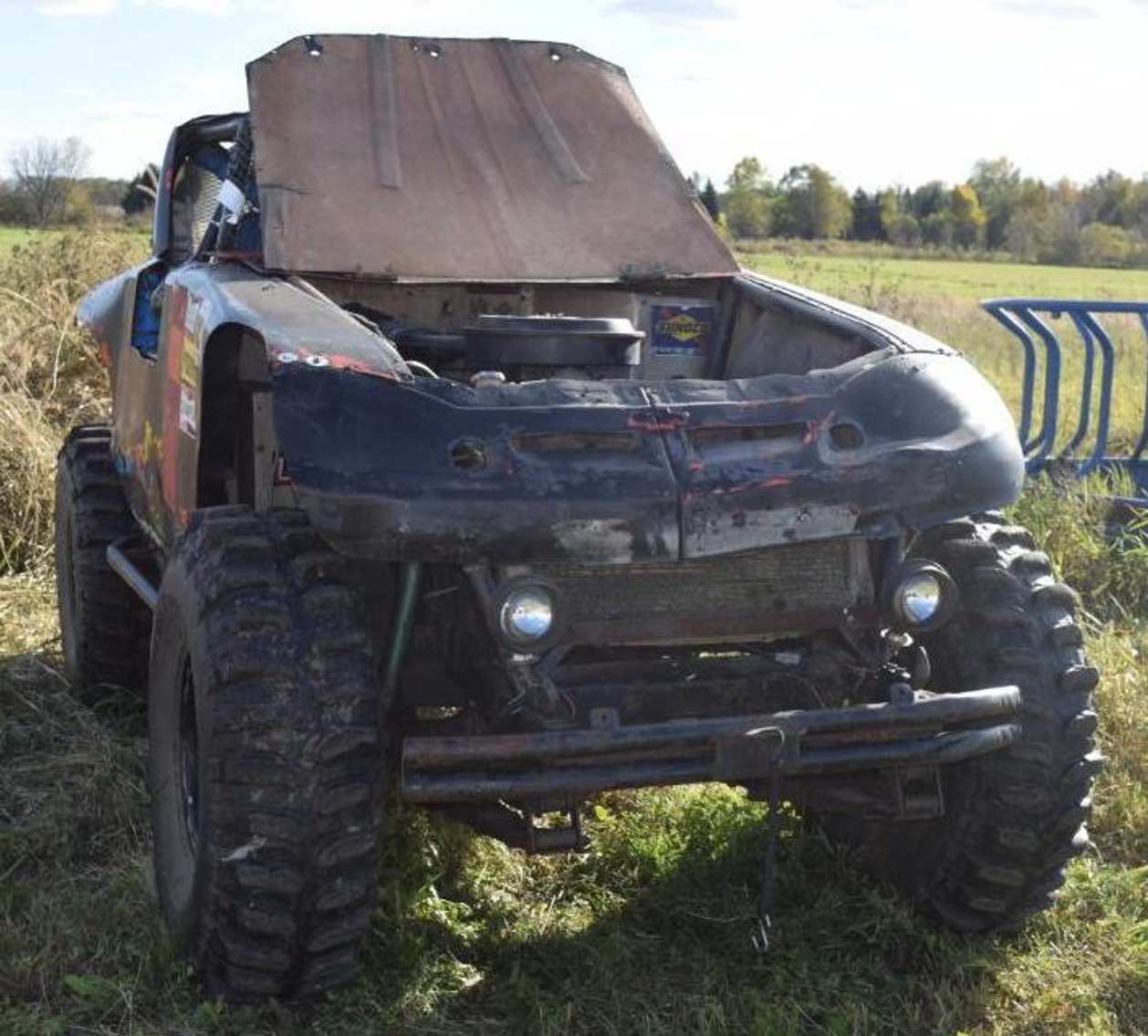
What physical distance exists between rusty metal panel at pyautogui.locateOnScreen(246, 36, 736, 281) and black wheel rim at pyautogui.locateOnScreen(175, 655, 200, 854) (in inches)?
53.0

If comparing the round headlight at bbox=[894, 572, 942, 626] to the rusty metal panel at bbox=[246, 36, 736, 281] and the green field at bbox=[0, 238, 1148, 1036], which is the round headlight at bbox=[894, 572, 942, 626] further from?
the rusty metal panel at bbox=[246, 36, 736, 281]

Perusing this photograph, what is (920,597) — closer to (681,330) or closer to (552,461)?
(552,461)

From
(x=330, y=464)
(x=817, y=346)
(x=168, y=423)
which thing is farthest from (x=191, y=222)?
(x=330, y=464)

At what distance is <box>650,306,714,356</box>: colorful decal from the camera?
5.26m

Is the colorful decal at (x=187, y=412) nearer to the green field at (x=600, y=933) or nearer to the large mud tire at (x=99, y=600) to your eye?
the green field at (x=600, y=933)

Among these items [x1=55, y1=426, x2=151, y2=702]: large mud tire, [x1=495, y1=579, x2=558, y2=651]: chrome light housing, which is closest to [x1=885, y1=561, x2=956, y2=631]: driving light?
[x1=495, y1=579, x2=558, y2=651]: chrome light housing

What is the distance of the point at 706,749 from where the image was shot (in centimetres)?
354

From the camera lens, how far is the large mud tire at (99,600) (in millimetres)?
5621

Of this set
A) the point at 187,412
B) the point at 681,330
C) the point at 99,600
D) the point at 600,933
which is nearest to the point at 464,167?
the point at 681,330

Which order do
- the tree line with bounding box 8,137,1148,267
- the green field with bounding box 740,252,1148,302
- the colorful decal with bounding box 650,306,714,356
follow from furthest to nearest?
the tree line with bounding box 8,137,1148,267
the green field with bounding box 740,252,1148,302
the colorful decal with bounding box 650,306,714,356

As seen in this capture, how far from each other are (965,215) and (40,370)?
62.4m

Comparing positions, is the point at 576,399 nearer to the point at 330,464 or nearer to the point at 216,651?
the point at 330,464

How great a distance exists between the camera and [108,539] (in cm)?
564

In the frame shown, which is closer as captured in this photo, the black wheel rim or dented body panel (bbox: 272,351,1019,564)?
dented body panel (bbox: 272,351,1019,564)
